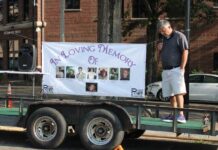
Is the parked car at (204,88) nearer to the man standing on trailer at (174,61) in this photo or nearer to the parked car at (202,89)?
the parked car at (202,89)

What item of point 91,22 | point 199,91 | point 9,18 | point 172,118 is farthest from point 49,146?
point 9,18

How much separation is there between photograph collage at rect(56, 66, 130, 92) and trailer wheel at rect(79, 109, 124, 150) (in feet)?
3.02

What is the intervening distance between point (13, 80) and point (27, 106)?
31185mm

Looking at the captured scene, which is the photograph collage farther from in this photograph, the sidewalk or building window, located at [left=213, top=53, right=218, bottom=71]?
building window, located at [left=213, top=53, right=218, bottom=71]

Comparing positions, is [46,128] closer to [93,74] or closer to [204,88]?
[93,74]

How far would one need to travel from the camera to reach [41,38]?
40000mm

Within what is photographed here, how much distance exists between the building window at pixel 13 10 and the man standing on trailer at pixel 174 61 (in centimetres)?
3488

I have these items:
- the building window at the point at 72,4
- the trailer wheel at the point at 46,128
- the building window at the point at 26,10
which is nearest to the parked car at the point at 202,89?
the trailer wheel at the point at 46,128

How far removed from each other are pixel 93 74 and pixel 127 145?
159 cm

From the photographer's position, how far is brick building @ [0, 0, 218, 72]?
112 ft

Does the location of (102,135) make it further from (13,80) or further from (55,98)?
(13,80)

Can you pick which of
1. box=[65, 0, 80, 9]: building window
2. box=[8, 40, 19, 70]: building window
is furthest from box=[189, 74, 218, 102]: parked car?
box=[8, 40, 19, 70]: building window

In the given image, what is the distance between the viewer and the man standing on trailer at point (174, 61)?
390 inches

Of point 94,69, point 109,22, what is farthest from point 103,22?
point 94,69
